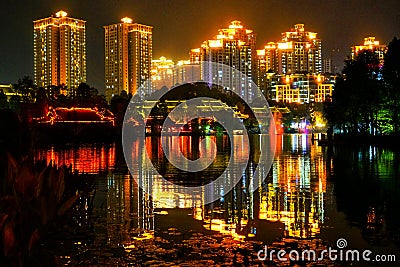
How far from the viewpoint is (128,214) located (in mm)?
11820

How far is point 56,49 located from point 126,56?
2022cm

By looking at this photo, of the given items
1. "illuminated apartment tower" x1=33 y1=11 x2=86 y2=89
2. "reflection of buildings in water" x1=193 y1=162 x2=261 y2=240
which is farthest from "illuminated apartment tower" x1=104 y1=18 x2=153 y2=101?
"reflection of buildings in water" x1=193 y1=162 x2=261 y2=240

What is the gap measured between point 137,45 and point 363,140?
11409 cm

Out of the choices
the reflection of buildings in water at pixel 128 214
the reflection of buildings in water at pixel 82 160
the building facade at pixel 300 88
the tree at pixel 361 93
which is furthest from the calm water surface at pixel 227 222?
the building facade at pixel 300 88

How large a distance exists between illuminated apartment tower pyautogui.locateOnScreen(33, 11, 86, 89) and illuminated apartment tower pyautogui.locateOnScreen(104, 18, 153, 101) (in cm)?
1082

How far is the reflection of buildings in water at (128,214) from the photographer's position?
9.62 metres

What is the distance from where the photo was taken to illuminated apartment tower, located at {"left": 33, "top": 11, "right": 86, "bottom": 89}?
456ft

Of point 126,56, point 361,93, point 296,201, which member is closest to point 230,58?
point 126,56

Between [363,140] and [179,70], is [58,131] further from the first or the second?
[179,70]

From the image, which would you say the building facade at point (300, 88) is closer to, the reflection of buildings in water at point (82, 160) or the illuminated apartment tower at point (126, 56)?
the illuminated apartment tower at point (126, 56)

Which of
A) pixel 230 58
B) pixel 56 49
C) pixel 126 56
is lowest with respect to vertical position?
pixel 56 49

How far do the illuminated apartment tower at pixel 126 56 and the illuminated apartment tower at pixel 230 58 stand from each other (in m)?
16.3

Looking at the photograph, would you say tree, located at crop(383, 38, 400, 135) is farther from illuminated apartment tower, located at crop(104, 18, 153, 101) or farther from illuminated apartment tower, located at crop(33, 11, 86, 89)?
illuminated apartment tower, located at crop(104, 18, 153, 101)

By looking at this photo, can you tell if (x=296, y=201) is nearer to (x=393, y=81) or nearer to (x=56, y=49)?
(x=393, y=81)
